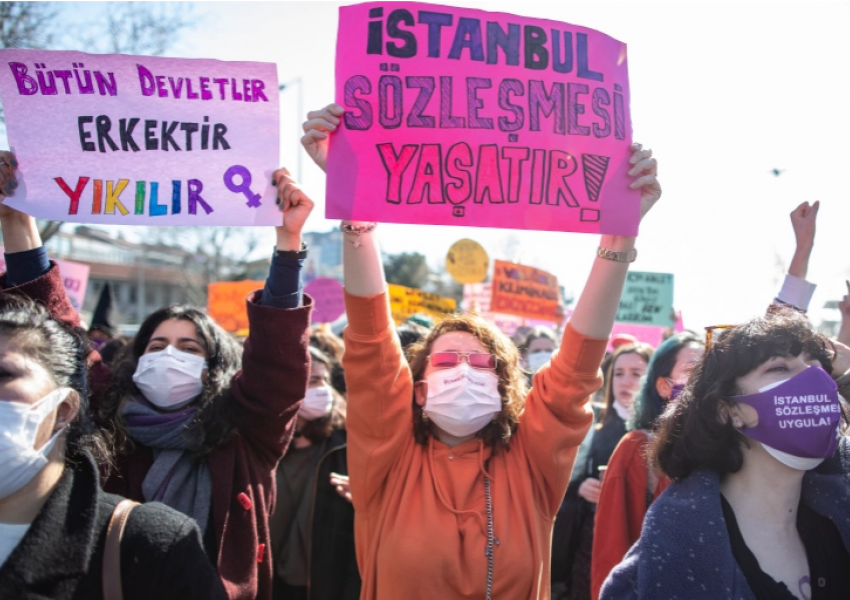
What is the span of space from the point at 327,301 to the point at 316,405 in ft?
17.3

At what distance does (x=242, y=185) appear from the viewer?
2.56m

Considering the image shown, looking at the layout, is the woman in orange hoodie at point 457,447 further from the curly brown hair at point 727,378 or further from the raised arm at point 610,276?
the curly brown hair at point 727,378

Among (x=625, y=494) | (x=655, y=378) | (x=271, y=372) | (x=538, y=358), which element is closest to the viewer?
(x=271, y=372)

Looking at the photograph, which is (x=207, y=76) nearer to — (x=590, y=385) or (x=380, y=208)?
(x=380, y=208)

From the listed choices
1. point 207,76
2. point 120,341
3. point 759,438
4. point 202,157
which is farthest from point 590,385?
point 120,341

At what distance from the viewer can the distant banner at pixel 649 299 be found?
8227 millimetres

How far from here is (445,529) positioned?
2.32 meters

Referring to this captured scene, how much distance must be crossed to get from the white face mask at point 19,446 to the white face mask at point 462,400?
4.35 ft

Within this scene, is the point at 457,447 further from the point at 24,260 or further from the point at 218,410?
the point at 24,260

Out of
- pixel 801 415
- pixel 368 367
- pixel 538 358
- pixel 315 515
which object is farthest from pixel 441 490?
pixel 538 358

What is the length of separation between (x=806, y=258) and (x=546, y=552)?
1.90 metres

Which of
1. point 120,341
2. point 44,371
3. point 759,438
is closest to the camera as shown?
point 44,371

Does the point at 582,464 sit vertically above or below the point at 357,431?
below

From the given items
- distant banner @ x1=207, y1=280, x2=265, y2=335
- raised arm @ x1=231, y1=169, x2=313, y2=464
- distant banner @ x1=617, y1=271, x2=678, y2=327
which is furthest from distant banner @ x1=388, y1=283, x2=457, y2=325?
raised arm @ x1=231, y1=169, x2=313, y2=464
